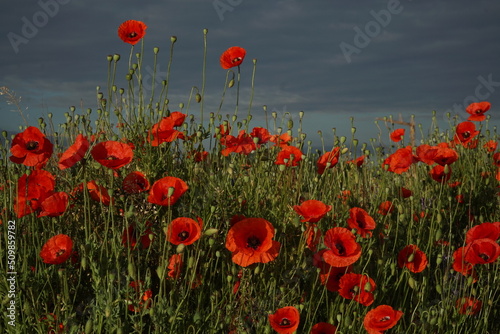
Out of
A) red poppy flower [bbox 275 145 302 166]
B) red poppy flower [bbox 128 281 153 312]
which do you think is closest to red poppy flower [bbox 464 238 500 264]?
red poppy flower [bbox 275 145 302 166]

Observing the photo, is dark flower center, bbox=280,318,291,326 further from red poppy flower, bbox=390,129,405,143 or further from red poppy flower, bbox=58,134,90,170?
red poppy flower, bbox=390,129,405,143

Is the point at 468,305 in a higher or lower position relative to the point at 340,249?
lower

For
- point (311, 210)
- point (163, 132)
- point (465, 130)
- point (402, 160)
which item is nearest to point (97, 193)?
point (163, 132)

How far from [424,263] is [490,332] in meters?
0.73

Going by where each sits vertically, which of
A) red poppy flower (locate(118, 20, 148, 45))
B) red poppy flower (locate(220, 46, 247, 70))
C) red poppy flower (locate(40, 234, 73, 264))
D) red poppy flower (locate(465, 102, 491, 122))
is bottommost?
red poppy flower (locate(40, 234, 73, 264))

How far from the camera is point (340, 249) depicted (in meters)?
2.28

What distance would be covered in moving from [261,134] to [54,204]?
5.53 ft

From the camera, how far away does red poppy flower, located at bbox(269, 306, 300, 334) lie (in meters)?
1.99

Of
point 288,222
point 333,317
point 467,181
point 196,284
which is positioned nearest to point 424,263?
point 333,317

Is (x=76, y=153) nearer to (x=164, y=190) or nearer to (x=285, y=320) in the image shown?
(x=164, y=190)

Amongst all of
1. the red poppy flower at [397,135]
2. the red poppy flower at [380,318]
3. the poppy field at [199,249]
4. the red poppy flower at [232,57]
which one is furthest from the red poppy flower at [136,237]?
the red poppy flower at [397,135]

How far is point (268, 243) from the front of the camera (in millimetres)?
2178

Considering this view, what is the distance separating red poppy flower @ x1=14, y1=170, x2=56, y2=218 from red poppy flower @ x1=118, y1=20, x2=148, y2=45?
1.14m

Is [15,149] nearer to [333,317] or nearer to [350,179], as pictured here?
[333,317]
